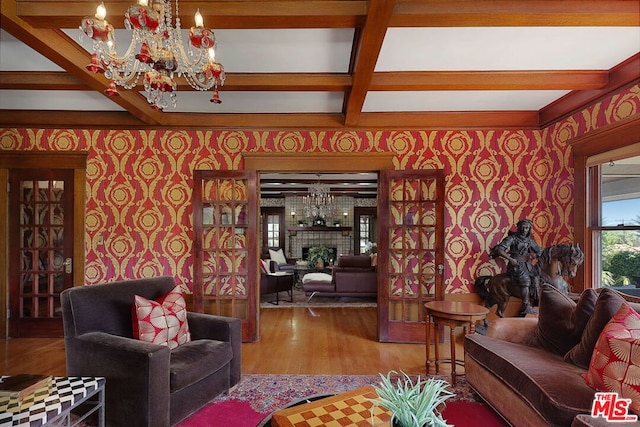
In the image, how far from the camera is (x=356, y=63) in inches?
109

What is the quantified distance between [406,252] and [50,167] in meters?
4.64

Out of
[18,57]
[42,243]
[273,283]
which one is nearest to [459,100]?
[18,57]

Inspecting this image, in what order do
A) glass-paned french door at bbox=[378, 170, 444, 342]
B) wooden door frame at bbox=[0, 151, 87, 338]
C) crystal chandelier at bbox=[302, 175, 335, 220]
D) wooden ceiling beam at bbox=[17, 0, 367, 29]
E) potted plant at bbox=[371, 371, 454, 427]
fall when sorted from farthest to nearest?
1. crystal chandelier at bbox=[302, 175, 335, 220]
2. wooden door frame at bbox=[0, 151, 87, 338]
3. glass-paned french door at bbox=[378, 170, 444, 342]
4. wooden ceiling beam at bbox=[17, 0, 367, 29]
5. potted plant at bbox=[371, 371, 454, 427]

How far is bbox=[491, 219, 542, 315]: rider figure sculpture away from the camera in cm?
369

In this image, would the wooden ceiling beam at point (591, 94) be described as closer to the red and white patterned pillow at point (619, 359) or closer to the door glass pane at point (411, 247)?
the door glass pane at point (411, 247)

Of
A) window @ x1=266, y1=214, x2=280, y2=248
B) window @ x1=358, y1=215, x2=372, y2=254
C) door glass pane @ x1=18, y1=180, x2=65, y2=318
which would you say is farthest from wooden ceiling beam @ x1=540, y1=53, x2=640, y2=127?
window @ x1=266, y1=214, x2=280, y2=248

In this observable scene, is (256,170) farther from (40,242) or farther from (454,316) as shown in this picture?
(40,242)

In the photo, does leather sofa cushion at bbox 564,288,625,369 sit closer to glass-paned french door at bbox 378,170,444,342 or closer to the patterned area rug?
glass-paned french door at bbox 378,170,444,342

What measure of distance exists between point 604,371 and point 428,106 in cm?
Result: 306

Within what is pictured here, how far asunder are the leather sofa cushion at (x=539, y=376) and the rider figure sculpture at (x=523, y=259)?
1.12 m

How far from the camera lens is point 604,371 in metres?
1.94

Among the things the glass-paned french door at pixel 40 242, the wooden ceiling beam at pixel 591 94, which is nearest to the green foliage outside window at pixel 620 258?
the wooden ceiling beam at pixel 591 94

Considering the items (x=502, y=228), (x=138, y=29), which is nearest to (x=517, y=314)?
(x=502, y=228)

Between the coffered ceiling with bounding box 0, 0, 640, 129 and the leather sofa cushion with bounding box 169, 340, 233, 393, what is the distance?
231 cm
